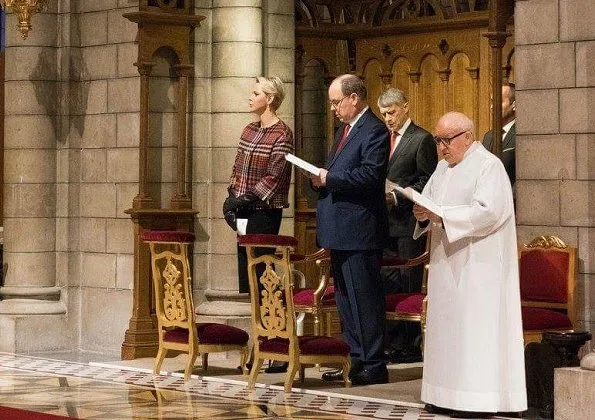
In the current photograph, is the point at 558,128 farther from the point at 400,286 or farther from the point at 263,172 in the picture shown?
the point at 400,286

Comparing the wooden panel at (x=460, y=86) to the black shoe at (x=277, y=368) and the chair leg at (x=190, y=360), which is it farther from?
the chair leg at (x=190, y=360)

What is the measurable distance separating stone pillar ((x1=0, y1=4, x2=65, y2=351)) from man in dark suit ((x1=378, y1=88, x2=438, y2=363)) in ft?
8.34

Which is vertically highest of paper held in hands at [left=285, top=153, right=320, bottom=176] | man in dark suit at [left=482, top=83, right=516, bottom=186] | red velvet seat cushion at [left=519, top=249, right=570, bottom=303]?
man in dark suit at [left=482, top=83, right=516, bottom=186]

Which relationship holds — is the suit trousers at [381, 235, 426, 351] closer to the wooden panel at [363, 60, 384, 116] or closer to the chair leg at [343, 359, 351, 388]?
the chair leg at [343, 359, 351, 388]

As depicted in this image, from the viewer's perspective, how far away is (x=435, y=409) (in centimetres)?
827

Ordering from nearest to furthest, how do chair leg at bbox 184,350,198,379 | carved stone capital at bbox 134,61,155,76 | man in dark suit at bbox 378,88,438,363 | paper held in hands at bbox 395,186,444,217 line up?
paper held in hands at bbox 395,186,444,217 → chair leg at bbox 184,350,198,379 → man in dark suit at bbox 378,88,438,363 → carved stone capital at bbox 134,61,155,76

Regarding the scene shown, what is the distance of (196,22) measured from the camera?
11.1 m

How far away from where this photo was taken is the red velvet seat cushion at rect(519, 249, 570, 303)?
8.70 m

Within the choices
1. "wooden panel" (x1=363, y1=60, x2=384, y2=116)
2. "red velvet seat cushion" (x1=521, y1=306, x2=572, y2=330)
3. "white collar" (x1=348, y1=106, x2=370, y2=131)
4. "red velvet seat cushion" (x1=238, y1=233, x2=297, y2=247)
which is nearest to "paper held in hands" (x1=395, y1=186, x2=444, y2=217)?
"red velvet seat cushion" (x1=521, y1=306, x2=572, y2=330)

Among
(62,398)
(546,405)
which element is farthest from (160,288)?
(546,405)

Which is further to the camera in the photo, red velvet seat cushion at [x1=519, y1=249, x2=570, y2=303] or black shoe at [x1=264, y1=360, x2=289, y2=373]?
black shoe at [x1=264, y1=360, x2=289, y2=373]

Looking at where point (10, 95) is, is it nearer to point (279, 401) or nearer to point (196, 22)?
point (196, 22)

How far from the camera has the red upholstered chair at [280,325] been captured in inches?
357

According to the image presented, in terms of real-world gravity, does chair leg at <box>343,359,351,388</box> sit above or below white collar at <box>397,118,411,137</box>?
below
